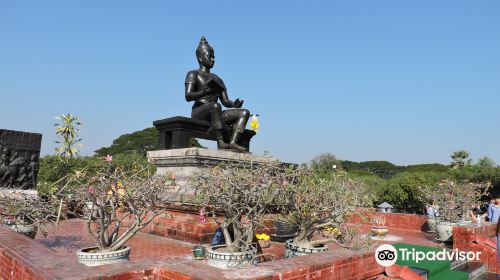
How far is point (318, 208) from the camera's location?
17.6 ft

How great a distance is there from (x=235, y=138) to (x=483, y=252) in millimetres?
5428

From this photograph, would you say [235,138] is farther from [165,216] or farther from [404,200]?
[404,200]

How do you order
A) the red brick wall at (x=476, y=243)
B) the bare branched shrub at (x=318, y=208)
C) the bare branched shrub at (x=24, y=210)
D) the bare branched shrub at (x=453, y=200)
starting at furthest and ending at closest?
the bare branched shrub at (x=453, y=200), the red brick wall at (x=476, y=243), the bare branched shrub at (x=24, y=210), the bare branched shrub at (x=318, y=208)

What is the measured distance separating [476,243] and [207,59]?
6961mm

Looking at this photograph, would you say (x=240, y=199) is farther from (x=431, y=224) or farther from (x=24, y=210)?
(x=431, y=224)

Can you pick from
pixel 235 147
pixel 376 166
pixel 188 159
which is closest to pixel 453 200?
pixel 235 147

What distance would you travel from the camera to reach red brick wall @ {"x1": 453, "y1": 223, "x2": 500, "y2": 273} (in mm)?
7008

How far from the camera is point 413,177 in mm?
22875

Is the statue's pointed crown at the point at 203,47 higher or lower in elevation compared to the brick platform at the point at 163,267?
higher

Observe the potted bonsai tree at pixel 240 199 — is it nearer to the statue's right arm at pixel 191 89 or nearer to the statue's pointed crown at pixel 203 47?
the statue's right arm at pixel 191 89

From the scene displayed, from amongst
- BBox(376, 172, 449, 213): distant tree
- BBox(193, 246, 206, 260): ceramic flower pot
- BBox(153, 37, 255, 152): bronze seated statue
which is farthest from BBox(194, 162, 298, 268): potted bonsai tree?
BBox(376, 172, 449, 213): distant tree

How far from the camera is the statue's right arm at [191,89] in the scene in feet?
30.0

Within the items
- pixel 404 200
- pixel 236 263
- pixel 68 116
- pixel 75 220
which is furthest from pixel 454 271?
pixel 68 116

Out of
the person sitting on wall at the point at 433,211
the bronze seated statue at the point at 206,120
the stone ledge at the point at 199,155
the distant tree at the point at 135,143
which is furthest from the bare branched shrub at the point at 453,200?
the distant tree at the point at 135,143
